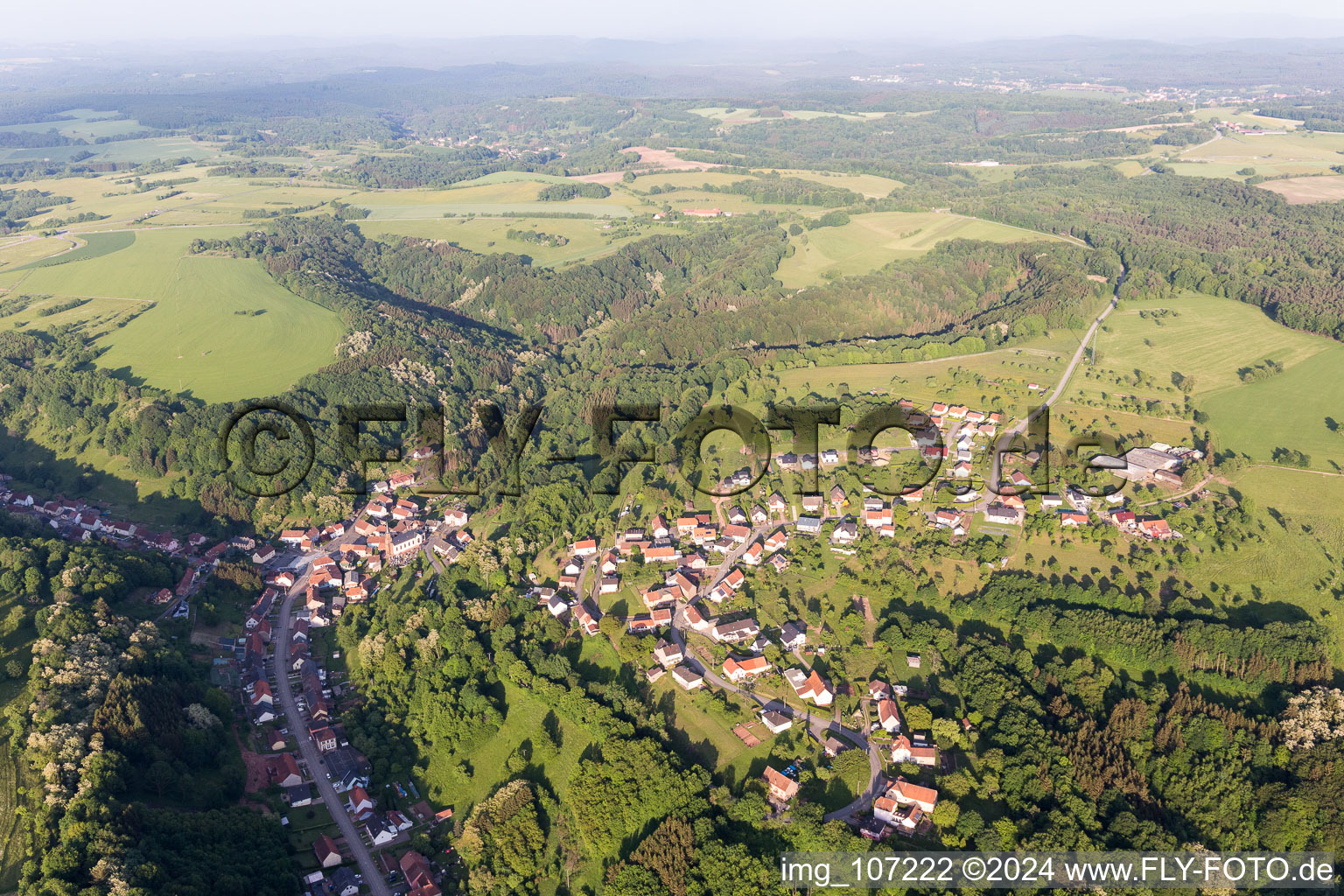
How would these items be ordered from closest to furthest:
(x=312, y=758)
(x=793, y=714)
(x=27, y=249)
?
(x=793, y=714) → (x=312, y=758) → (x=27, y=249)

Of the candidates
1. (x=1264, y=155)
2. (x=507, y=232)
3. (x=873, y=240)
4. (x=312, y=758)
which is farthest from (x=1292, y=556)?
(x=1264, y=155)

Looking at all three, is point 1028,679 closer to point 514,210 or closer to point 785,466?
point 785,466

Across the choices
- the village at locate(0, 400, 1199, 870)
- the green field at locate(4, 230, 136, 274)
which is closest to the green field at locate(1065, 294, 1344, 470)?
the village at locate(0, 400, 1199, 870)

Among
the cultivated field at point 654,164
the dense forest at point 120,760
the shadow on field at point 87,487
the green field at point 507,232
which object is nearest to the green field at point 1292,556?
the dense forest at point 120,760

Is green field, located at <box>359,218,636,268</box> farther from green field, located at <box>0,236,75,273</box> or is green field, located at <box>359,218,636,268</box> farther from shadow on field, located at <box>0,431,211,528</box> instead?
shadow on field, located at <box>0,431,211,528</box>

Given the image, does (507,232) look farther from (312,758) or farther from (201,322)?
(312,758)
